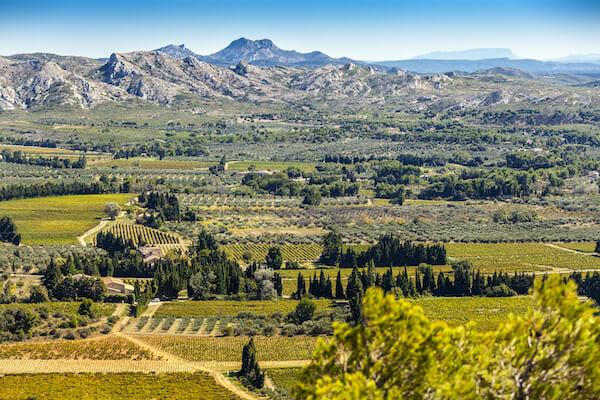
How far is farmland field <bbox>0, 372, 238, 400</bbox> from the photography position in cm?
5200

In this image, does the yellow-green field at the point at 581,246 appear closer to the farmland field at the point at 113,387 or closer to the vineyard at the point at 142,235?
the vineyard at the point at 142,235

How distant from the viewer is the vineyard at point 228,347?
6247cm

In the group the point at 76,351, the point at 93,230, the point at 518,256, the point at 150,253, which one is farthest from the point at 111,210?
the point at 518,256

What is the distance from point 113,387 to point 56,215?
78.7m

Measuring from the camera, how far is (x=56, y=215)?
12444cm

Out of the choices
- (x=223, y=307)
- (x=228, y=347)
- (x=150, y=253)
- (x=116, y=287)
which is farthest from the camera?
(x=150, y=253)

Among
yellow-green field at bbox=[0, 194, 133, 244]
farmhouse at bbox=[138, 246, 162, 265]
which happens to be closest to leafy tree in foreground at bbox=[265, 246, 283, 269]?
farmhouse at bbox=[138, 246, 162, 265]

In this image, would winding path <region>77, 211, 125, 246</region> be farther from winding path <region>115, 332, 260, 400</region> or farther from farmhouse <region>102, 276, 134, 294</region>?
winding path <region>115, 332, 260, 400</region>

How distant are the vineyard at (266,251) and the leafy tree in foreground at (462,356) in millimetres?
78758

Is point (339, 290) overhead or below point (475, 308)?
overhead

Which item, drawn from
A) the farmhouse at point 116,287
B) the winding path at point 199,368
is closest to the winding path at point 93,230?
the farmhouse at point 116,287

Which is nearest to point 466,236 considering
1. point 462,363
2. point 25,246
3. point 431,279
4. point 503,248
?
point 503,248

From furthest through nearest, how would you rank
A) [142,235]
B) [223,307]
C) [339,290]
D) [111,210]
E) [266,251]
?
[111,210], [142,235], [266,251], [339,290], [223,307]

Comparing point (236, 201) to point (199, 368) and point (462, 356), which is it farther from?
point (462, 356)
